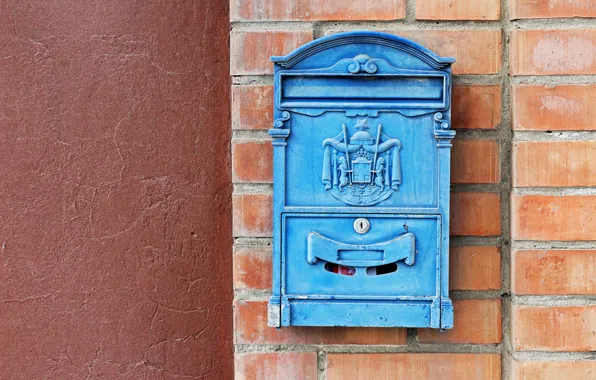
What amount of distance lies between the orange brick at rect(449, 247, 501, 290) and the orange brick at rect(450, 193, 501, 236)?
1.5 inches

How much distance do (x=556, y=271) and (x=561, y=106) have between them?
333 mm

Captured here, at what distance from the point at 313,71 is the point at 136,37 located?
18.4 inches

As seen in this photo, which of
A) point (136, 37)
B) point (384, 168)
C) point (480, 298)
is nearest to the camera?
point (384, 168)

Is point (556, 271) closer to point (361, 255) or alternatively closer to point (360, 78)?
point (361, 255)

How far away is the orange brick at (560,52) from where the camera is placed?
120 cm

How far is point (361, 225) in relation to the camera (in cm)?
116

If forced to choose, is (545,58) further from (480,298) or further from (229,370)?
(229,370)

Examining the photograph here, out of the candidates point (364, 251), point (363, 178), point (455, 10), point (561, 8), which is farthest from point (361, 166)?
point (561, 8)

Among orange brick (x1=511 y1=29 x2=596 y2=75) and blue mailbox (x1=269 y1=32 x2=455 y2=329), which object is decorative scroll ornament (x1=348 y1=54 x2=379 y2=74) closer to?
blue mailbox (x1=269 y1=32 x2=455 y2=329)

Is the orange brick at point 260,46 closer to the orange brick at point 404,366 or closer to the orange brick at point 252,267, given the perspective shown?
the orange brick at point 252,267

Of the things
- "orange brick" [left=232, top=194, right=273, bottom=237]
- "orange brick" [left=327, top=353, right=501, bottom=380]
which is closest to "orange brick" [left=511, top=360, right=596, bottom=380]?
"orange brick" [left=327, top=353, right=501, bottom=380]

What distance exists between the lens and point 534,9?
1.20m

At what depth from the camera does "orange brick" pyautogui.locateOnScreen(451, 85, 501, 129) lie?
1228 millimetres

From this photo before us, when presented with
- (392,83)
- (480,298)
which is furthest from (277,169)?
(480,298)
